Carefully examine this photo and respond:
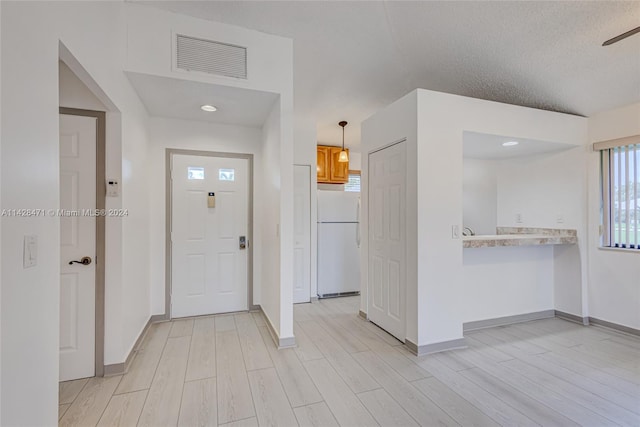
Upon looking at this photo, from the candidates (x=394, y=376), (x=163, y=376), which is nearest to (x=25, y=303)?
(x=163, y=376)

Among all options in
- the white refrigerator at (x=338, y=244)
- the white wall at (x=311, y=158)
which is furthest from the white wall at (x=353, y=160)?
the white wall at (x=311, y=158)

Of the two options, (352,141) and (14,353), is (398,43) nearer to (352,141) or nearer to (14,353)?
(352,141)

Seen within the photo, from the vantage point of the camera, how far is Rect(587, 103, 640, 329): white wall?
10.0ft

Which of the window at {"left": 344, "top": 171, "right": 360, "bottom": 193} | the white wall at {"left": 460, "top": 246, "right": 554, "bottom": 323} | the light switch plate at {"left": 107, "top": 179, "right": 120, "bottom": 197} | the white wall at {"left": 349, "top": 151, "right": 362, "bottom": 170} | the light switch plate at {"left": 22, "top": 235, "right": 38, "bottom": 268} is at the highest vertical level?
the white wall at {"left": 349, "top": 151, "right": 362, "bottom": 170}

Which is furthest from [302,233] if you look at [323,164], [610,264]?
[610,264]

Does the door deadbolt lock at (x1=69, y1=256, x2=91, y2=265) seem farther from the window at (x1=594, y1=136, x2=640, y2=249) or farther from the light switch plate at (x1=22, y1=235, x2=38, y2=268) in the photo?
the window at (x1=594, y1=136, x2=640, y2=249)

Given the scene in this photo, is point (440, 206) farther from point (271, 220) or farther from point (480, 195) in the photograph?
point (480, 195)

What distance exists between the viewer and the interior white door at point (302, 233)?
171 inches

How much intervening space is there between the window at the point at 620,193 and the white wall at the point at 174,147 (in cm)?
Answer: 396

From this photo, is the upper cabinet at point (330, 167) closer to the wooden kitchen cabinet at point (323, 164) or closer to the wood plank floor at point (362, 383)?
the wooden kitchen cabinet at point (323, 164)

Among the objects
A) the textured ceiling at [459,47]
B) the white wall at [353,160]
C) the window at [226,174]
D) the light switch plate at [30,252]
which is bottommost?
the light switch plate at [30,252]

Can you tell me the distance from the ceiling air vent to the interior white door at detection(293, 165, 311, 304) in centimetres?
190

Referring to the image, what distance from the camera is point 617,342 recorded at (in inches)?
114

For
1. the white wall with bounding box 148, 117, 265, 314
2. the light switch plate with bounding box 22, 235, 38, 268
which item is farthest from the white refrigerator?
the light switch plate with bounding box 22, 235, 38, 268
